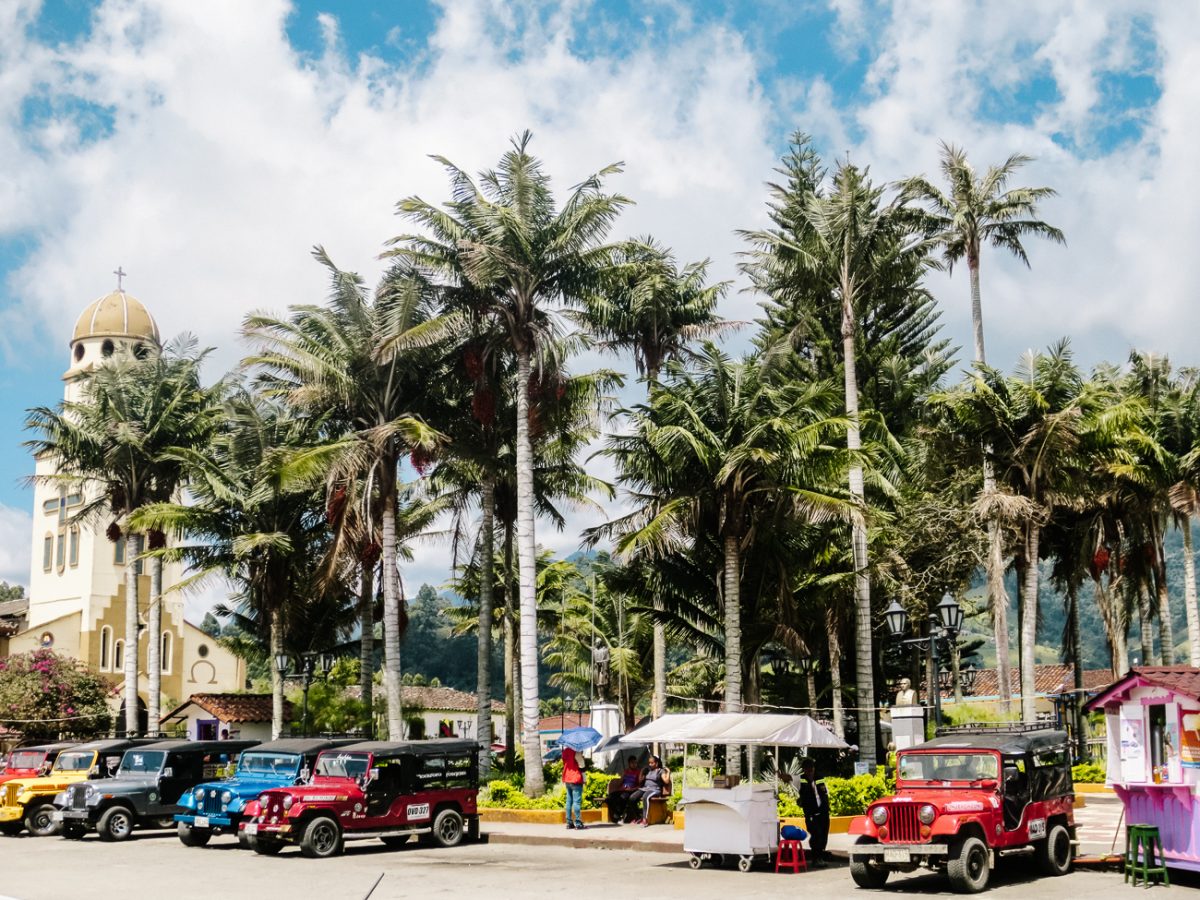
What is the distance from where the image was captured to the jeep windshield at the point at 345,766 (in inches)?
838

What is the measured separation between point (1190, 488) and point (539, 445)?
18.6 m

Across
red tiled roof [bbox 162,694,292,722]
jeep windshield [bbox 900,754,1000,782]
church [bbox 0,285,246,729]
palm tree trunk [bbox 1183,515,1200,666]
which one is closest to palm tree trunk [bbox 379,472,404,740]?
jeep windshield [bbox 900,754,1000,782]

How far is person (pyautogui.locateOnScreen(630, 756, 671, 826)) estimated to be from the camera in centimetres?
2456

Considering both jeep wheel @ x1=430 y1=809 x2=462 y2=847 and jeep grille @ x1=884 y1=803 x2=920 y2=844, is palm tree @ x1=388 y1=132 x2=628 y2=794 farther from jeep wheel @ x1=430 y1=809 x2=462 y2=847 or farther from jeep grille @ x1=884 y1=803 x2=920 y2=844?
jeep grille @ x1=884 y1=803 x2=920 y2=844

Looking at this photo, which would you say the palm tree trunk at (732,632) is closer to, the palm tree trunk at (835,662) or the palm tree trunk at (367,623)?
the palm tree trunk at (835,662)

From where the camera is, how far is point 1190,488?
3594 centimetres

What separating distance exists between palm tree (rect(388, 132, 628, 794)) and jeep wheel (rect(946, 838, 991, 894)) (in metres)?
13.3

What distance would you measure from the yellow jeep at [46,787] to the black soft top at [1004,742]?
16.9 m

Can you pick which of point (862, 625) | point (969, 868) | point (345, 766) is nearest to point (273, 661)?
point (345, 766)

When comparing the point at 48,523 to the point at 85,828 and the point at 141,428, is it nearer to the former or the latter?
the point at 141,428

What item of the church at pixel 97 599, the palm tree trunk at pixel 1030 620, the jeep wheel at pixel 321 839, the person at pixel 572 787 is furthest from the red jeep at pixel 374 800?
the church at pixel 97 599

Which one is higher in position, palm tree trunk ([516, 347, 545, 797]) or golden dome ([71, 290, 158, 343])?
golden dome ([71, 290, 158, 343])

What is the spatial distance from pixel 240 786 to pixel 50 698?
28.3 m

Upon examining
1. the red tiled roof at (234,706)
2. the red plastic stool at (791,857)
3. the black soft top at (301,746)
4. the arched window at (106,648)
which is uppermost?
the arched window at (106,648)
